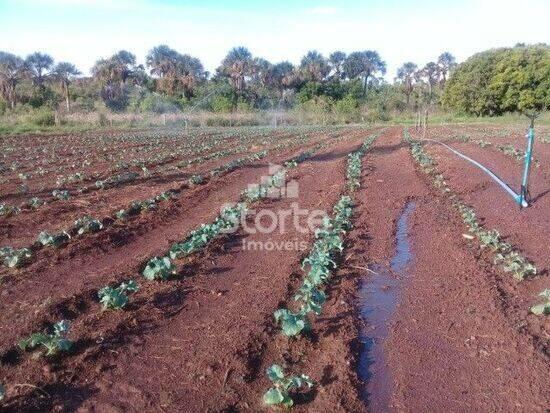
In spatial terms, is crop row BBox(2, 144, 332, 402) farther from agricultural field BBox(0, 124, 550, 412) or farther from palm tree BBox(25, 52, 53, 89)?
palm tree BBox(25, 52, 53, 89)

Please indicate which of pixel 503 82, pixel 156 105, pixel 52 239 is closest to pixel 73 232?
pixel 52 239

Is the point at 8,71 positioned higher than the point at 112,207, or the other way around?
the point at 8,71

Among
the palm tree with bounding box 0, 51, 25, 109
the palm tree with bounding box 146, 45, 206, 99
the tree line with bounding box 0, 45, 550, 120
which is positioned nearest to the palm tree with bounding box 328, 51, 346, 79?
the tree line with bounding box 0, 45, 550, 120

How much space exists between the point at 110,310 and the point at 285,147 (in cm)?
1885

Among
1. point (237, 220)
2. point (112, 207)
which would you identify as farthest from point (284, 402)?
point (112, 207)

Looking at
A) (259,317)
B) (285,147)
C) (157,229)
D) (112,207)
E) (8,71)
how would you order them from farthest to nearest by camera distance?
(8,71), (285,147), (112,207), (157,229), (259,317)

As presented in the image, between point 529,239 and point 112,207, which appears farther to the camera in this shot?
point 112,207

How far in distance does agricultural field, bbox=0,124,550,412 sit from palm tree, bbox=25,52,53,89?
165 ft

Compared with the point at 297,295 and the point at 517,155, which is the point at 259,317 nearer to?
the point at 297,295

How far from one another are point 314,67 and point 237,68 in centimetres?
1340

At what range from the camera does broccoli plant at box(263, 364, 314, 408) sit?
3.63m

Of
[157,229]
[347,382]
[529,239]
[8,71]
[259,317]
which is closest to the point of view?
[347,382]

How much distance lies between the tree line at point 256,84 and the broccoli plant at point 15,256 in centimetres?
3470

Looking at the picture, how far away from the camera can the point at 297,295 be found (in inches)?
211
